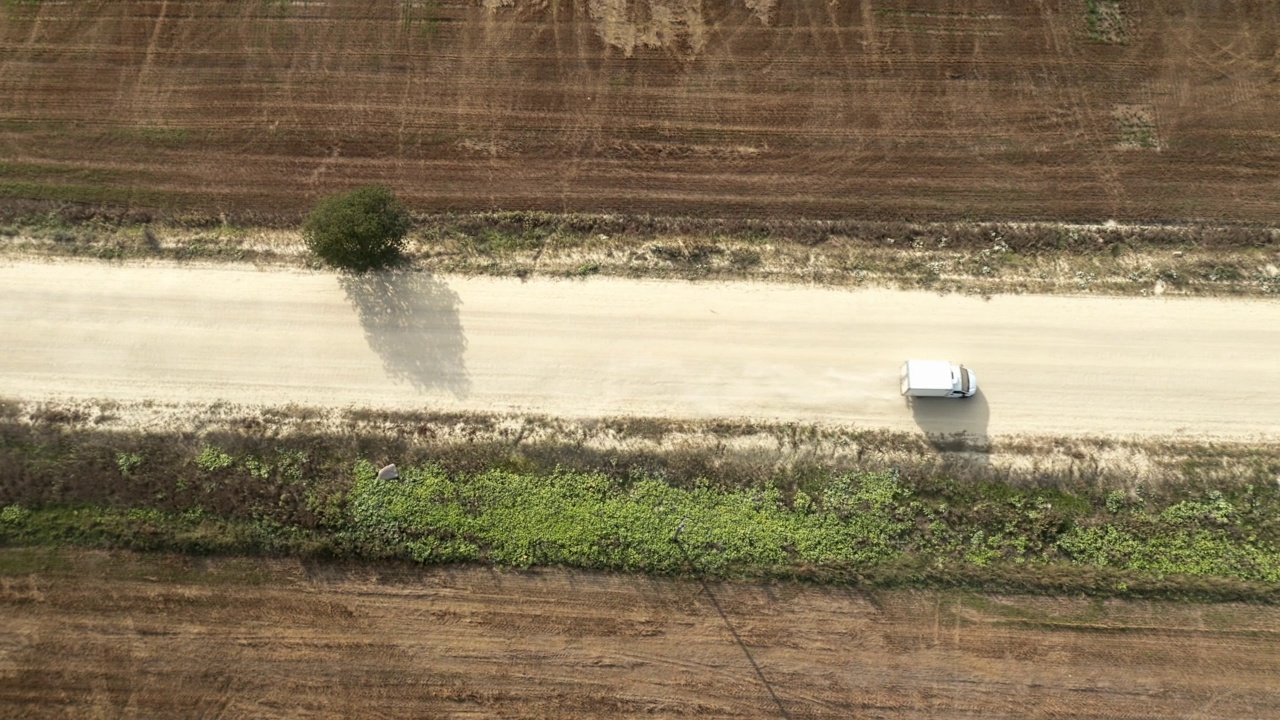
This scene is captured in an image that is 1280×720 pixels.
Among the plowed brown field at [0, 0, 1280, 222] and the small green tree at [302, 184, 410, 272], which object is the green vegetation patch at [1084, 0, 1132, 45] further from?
the small green tree at [302, 184, 410, 272]

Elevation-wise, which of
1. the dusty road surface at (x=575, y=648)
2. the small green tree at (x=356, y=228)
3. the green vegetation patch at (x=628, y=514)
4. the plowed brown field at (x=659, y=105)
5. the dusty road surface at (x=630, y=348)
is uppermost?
the plowed brown field at (x=659, y=105)

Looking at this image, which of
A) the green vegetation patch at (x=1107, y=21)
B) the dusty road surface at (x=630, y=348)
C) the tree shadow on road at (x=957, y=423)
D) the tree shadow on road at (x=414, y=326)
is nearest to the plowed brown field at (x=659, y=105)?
the green vegetation patch at (x=1107, y=21)

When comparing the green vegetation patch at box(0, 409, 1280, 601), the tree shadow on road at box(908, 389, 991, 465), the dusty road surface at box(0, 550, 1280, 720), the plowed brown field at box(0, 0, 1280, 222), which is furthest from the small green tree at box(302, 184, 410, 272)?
the tree shadow on road at box(908, 389, 991, 465)

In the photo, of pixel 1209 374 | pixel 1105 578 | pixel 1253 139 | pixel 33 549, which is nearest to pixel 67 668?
pixel 33 549

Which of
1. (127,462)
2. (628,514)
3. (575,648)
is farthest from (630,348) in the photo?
(127,462)

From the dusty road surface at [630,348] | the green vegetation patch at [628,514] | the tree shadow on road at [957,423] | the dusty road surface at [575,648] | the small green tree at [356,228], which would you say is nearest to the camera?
the dusty road surface at [575,648]

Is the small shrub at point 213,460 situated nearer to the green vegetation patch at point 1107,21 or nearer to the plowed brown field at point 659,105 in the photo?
the plowed brown field at point 659,105

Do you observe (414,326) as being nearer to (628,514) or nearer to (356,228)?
(356,228)
